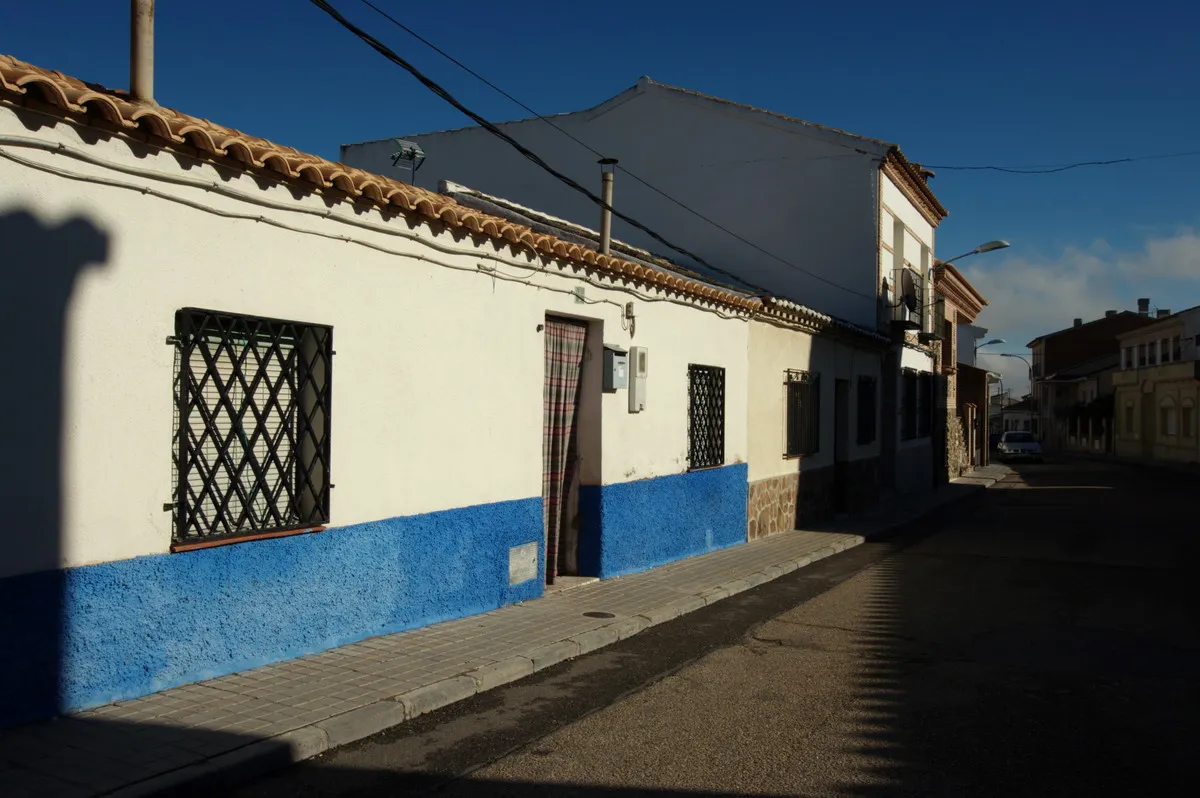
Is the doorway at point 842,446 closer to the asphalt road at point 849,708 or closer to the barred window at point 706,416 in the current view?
the barred window at point 706,416

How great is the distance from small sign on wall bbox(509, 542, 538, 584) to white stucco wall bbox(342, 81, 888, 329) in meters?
12.7

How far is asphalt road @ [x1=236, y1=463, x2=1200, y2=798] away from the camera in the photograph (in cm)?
464

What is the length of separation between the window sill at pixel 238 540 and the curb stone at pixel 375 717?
51.0 inches

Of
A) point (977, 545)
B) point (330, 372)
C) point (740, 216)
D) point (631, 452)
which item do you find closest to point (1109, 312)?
point (740, 216)

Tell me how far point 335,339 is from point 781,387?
951cm

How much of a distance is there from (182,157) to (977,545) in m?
12.1

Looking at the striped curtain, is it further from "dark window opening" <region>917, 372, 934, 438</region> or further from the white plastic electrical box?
"dark window opening" <region>917, 372, 934, 438</region>

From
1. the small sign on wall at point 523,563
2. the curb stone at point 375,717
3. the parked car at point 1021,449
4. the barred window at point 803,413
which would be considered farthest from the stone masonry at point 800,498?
the parked car at point 1021,449

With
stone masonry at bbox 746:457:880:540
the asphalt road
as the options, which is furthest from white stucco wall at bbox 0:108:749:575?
stone masonry at bbox 746:457:880:540

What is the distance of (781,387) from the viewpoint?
14992 mm

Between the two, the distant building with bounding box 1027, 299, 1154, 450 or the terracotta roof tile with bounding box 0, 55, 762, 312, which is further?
the distant building with bounding box 1027, 299, 1154, 450

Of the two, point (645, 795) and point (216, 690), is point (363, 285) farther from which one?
point (645, 795)

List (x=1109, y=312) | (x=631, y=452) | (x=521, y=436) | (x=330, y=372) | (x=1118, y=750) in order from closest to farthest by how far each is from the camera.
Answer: (x=1118, y=750) < (x=330, y=372) < (x=521, y=436) < (x=631, y=452) < (x=1109, y=312)

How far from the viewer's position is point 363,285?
Answer: 269 inches
